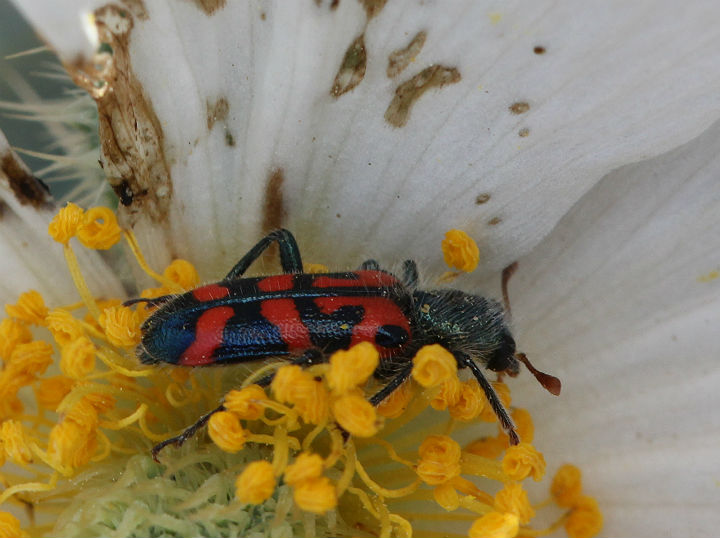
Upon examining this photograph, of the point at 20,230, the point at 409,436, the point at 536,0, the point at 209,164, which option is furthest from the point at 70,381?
the point at 536,0

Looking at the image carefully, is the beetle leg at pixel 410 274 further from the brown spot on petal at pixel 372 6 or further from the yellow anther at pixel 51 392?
the yellow anther at pixel 51 392

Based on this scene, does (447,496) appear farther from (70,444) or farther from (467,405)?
(70,444)

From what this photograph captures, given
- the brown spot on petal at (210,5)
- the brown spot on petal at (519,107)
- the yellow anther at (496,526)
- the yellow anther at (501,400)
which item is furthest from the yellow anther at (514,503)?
the brown spot on petal at (210,5)

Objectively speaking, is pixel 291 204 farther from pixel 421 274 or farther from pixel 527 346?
pixel 527 346

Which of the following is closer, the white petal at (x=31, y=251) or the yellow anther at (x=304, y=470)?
the yellow anther at (x=304, y=470)

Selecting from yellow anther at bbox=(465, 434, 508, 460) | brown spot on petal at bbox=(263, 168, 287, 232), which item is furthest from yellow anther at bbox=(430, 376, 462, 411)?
brown spot on petal at bbox=(263, 168, 287, 232)

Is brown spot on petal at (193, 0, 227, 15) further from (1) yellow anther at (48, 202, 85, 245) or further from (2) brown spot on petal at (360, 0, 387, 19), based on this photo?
(1) yellow anther at (48, 202, 85, 245)
